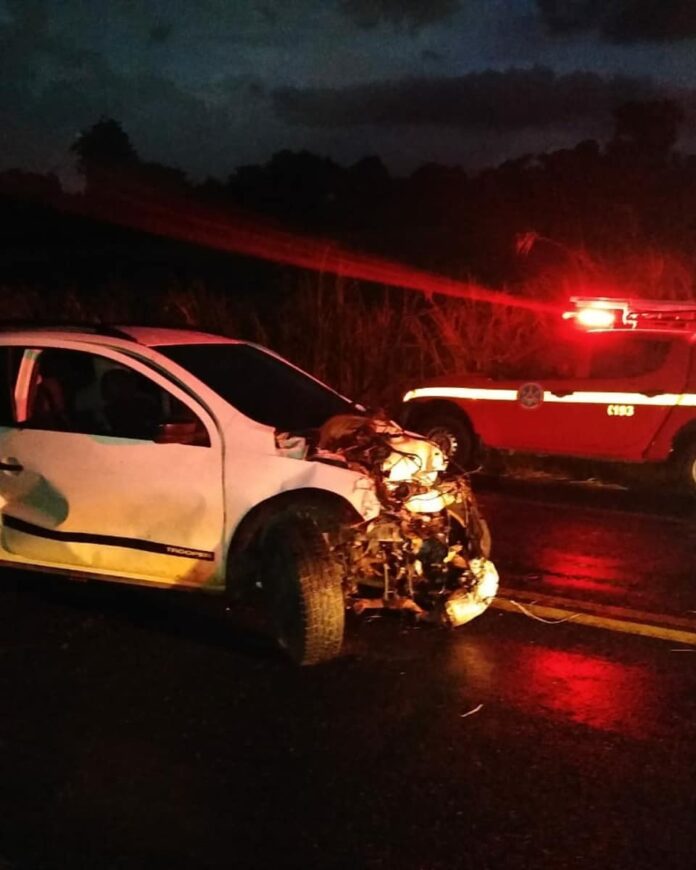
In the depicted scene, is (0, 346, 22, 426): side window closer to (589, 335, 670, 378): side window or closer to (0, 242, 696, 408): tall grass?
(589, 335, 670, 378): side window

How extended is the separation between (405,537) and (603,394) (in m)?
5.40

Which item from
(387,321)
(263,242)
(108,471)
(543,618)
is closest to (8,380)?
(108,471)

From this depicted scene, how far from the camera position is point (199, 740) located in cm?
453

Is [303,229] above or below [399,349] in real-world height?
above

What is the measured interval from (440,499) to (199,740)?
5.76 feet

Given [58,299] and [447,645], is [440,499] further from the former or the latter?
[58,299]

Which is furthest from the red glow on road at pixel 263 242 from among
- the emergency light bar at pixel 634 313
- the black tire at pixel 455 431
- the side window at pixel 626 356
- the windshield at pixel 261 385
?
the windshield at pixel 261 385

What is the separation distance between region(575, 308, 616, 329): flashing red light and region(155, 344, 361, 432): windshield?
422 centimetres

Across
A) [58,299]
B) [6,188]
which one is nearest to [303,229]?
[58,299]

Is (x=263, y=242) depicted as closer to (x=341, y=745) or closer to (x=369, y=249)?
(x=369, y=249)

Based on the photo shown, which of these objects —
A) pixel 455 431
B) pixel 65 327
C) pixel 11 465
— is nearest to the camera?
pixel 11 465

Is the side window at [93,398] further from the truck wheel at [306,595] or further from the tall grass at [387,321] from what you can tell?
the tall grass at [387,321]

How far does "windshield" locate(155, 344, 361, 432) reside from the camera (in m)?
6.12

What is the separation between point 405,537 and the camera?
17.9 ft
